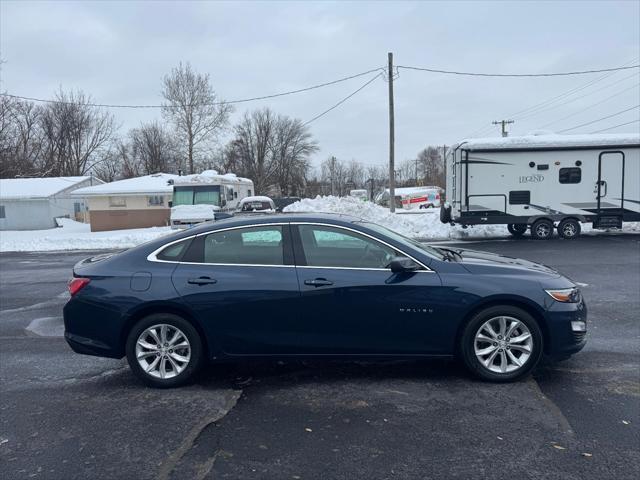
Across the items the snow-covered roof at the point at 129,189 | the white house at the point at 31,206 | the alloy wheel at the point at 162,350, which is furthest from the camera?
the white house at the point at 31,206

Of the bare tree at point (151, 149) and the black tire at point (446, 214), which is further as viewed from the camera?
the bare tree at point (151, 149)

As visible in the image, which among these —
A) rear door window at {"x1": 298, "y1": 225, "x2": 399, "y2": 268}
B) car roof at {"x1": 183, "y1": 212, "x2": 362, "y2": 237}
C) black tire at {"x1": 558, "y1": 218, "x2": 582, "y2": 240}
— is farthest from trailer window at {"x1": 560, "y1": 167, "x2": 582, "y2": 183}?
rear door window at {"x1": 298, "y1": 225, "x2": 399, "y2": 268}

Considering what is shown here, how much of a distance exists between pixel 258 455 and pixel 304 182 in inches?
3026

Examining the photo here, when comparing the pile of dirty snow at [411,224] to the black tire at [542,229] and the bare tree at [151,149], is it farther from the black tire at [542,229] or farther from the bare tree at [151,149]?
the bare tree at [151,149]

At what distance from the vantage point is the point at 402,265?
4.43 metres

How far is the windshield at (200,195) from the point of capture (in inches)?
901

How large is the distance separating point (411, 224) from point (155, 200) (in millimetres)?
17586

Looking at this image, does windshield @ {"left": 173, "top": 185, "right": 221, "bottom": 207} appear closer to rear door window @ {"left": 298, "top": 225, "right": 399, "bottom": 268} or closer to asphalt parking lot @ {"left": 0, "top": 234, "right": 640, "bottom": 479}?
asphalt parking lot @ {"left": 0, "top": 234, "right": 640, "bottom": 479}

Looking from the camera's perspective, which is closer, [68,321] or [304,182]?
[68,321]

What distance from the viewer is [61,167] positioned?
62.6 m

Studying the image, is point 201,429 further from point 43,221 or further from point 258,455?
point 43,221

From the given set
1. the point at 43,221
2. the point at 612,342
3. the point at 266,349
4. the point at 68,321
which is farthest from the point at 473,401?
the point at 43,221

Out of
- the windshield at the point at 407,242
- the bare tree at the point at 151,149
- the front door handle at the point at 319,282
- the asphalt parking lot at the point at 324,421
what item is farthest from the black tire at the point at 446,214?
the bare tree at the point at 151,149

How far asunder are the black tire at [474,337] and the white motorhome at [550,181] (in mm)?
13090
